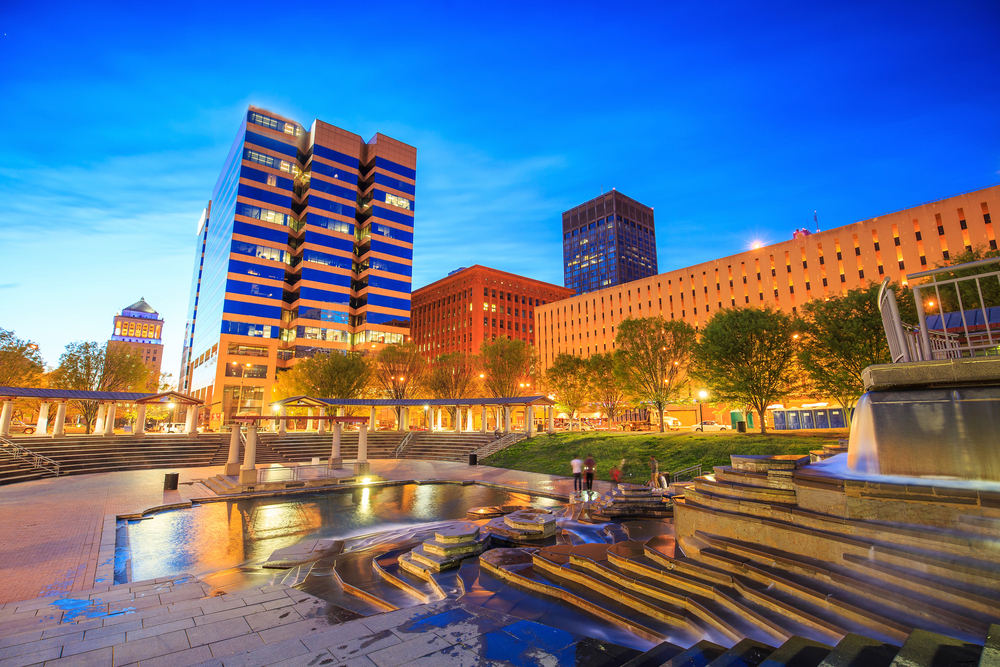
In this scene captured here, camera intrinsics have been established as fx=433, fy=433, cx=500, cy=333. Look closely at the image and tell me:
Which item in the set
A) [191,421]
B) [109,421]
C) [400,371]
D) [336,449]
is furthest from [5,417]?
[400,371]

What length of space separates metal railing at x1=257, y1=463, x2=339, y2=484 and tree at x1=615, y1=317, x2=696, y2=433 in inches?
1187

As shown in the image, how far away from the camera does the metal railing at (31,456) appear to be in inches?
968

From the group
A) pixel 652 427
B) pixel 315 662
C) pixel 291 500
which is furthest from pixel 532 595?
pixel 652 427

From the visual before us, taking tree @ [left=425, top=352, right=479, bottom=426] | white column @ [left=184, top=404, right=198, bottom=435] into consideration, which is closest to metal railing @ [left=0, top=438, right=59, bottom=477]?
white column @ [left=184, top=404, right=198, bottom=435]

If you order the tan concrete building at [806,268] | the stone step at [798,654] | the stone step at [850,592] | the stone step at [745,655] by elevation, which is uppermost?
the tan concrete building at [806,268]

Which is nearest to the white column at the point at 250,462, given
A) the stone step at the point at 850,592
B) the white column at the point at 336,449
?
the white column at the point at 336,449

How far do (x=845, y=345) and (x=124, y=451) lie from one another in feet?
164

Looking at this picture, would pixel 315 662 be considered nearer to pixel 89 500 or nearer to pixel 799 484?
pixel 799 484

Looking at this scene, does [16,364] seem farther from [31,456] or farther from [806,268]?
Answer: [806,268]

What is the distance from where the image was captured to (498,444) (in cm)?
3941

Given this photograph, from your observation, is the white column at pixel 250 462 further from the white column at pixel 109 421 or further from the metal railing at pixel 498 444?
the white column at pixel 109 421

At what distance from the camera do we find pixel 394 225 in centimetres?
8506

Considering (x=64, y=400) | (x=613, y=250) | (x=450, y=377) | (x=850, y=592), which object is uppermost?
(x=613, y=250)

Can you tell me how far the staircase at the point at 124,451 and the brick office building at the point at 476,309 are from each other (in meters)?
80.3
